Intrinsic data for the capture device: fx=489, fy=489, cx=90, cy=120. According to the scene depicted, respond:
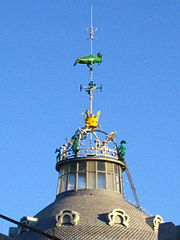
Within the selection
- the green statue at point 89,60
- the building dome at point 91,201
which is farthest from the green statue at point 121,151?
the green statue at point 89,60

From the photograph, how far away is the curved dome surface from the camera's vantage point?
47.4 m

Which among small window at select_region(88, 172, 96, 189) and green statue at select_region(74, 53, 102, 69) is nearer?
small window at select_region(88, 172, 96, 189)

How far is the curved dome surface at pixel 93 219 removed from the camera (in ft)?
155

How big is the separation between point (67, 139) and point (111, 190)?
852cm

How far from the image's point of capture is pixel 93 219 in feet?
161

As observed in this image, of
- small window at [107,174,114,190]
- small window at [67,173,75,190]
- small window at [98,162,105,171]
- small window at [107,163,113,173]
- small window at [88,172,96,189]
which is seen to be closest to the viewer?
small window at [88,172,96,189]

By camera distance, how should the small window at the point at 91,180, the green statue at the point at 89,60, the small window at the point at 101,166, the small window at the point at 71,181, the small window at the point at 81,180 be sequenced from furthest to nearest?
the green statue at the point at 89,60 → the small window at the point at 101,166 → the small window at the point at 71,181 → the small window at the point at 81,180 → the small window at the point at 91,180

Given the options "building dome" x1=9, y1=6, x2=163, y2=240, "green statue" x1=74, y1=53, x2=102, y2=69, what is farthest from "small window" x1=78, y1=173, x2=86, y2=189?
"green statue" x1=74, y1=53, x2=102, y2=69

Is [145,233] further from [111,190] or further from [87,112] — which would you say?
[87,112]

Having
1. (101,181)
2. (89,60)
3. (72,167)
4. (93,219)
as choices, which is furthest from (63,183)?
(89,60)

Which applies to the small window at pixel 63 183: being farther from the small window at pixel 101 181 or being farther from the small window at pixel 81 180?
the small window at pixel 101 181

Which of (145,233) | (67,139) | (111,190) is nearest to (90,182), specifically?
(111,190)

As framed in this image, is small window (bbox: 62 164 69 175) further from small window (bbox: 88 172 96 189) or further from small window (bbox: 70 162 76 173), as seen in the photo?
small window (bbox: 88 172 96 189)

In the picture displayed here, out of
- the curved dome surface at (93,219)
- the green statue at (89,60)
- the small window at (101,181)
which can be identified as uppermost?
the green statue at (89,60)
